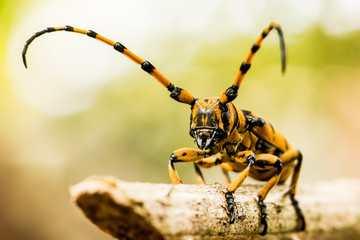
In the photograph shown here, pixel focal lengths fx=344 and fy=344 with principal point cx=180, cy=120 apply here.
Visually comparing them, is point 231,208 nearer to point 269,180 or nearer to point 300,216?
point 269,180

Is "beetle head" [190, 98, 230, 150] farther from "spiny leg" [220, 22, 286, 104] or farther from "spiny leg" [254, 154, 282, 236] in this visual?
"spiny leg" [254, 154, 282, 236]

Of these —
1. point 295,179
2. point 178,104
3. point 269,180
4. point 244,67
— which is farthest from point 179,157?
point 178,104

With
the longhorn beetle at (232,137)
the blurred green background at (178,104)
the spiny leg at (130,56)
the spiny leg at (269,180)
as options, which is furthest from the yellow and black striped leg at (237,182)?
the blurred green background at (178,104)

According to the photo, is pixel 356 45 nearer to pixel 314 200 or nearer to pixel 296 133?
pixel 296 133

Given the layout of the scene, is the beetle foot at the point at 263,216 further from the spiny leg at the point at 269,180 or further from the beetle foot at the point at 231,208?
the beetle foot at the point at 231,208

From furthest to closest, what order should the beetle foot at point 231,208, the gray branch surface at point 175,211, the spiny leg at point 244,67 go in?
the spiny leg at point 244,67, the beetle foot at point 231,208, the gray branch surface at point 175,211

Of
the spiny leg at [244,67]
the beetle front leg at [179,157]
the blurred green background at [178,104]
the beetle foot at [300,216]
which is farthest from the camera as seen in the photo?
the blurred green background at [178,104]

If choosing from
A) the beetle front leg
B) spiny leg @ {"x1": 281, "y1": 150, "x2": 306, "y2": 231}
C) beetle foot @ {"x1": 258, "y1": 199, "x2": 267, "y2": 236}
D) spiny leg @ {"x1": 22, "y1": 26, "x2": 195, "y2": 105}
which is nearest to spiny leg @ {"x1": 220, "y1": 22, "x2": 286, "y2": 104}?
spiny leg @ {"x1": 22, "y1": 26, "x2": 195, "y2": 105}

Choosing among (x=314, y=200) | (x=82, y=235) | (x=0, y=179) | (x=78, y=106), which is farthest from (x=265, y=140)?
(x=78, y=106)
